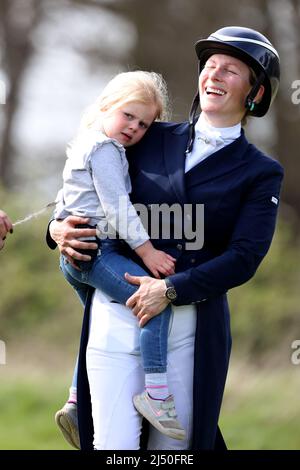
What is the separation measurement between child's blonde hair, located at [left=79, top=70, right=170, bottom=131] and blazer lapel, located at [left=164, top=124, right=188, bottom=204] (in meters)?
0.12

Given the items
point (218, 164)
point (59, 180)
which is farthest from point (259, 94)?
point (59, 180)

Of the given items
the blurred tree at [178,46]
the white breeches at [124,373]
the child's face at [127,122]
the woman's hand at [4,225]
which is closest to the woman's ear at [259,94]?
the child's face at [127,122]

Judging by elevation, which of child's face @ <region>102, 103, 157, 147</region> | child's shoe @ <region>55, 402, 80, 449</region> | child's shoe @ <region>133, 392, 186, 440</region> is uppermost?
child's face @ <region>102, 103, 157, 147</region>

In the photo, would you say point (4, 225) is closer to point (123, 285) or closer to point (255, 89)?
point (123, 285)

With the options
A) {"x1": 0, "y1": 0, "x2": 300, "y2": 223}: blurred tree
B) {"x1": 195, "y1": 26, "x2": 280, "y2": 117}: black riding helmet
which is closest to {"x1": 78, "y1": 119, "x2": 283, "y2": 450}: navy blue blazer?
{"x1": 195, "y1": 26, "x2": 280, "y2": 117}: black riding helmet

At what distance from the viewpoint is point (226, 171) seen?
12.9 ft

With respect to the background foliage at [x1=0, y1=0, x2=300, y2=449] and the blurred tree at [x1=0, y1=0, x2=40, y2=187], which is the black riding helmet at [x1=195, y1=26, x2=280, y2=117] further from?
the blurred tree at [x1=0, y1=0, x2=40, y2=187]

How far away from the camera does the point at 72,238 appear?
389cm

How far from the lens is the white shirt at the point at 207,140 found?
13.1 ft

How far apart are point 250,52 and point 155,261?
0.81m

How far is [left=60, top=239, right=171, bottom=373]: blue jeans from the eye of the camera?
3768 millimetres

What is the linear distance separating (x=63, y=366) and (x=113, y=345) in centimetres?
604

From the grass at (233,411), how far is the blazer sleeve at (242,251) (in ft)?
15.9

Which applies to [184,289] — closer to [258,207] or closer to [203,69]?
[258,207]
